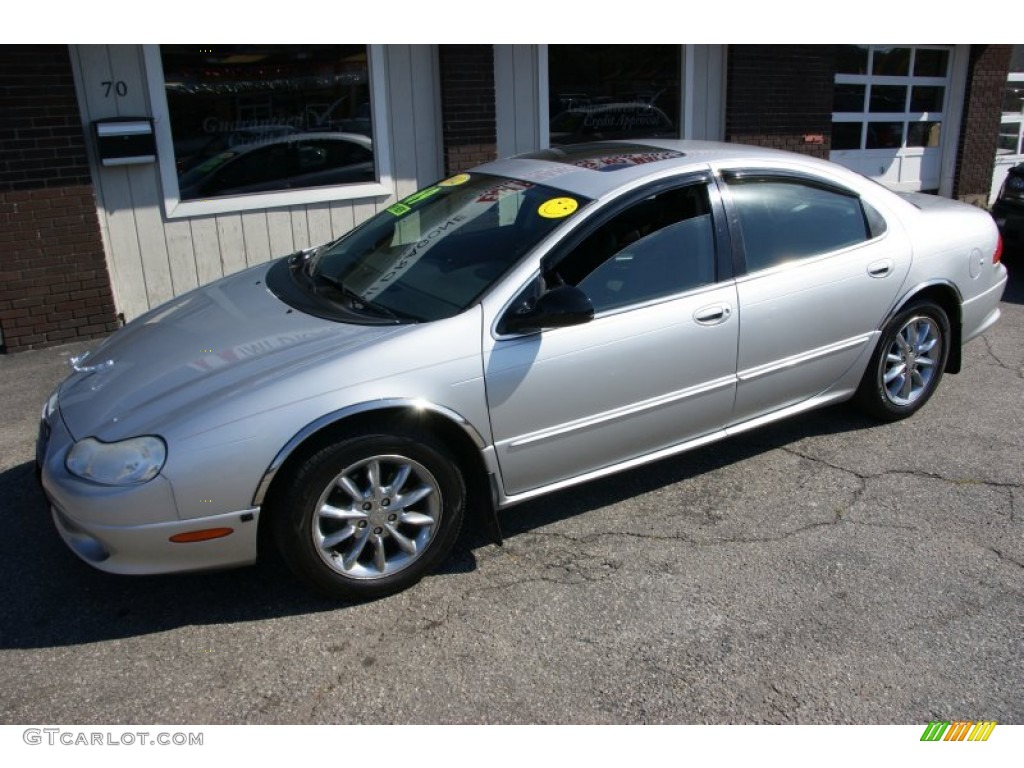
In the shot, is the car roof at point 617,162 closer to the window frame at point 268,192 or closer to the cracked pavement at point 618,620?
the cracked pavement at point 618,620

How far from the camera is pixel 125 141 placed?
681cm

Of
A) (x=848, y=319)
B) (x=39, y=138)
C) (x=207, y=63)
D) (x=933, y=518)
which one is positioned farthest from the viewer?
(x=207, y=63)

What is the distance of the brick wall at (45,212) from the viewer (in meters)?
6.41

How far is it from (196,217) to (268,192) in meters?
0.63

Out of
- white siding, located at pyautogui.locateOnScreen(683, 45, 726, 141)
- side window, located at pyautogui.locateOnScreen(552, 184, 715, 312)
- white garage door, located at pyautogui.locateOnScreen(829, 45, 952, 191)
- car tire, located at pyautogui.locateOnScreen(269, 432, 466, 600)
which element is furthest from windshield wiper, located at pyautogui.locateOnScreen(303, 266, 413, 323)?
white garage door, located at pyautogui.locateOnScreen(829, 45, 952, 191)

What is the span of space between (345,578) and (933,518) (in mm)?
2602

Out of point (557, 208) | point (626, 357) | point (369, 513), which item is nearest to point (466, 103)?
point (557, 208)

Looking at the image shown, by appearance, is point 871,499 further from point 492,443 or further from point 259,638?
point 259,638

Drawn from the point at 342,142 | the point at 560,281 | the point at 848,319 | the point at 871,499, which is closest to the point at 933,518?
the point at 871,499

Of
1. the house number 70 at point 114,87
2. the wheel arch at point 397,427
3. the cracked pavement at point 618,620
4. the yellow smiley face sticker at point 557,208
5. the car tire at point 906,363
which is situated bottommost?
the cracked pavement at point 618,620

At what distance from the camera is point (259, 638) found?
10.8 ft

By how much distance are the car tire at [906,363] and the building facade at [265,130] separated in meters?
4.50

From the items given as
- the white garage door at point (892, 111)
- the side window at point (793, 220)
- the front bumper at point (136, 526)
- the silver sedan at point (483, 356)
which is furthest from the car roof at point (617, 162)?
the white garage door at point (892, 111)

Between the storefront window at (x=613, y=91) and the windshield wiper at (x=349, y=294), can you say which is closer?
the windshield wiper at (x=349, y=294)
